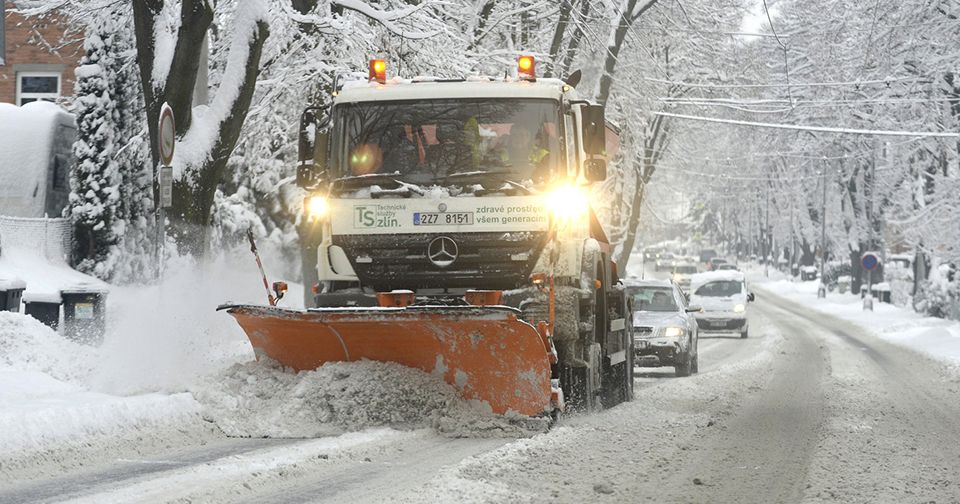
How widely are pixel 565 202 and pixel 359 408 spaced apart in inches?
94.3

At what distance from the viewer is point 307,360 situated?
11.6 m

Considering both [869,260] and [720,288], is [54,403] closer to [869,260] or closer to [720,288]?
[720,288]

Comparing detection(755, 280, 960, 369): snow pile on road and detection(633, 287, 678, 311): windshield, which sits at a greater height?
detection(633, 287, 678, 311): windshield

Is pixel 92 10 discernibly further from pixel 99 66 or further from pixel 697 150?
pixel 697 150

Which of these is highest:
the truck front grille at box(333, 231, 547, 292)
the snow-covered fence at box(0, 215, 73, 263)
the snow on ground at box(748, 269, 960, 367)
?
the snow-covered fence at box(0, 215, 73, 263)

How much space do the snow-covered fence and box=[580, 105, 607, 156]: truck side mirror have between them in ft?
43.9

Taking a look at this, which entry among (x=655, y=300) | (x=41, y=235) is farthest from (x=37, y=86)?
(x=655, y=300)

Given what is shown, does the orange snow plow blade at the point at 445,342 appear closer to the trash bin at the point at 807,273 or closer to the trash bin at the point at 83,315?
the trash bin at the point at 83,315

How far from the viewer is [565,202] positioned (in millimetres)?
11445

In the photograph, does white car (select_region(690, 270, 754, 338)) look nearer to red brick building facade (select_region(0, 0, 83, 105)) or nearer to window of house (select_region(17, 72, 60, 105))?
red brick building facade (select_region(0, 0, 83, 105))

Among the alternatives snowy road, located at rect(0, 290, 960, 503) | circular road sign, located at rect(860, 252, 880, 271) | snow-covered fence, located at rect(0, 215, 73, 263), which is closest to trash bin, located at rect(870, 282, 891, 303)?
circular road sign, located at rect(860, 252, 880, 271)

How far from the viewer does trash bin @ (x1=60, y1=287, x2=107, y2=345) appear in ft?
58.5

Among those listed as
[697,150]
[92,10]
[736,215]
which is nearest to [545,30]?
[92,10]

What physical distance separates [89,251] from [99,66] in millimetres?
3444
